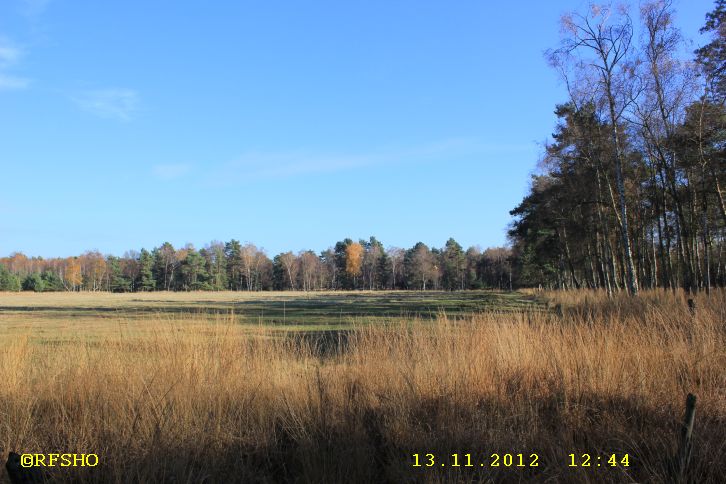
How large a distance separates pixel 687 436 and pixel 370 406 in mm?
2809

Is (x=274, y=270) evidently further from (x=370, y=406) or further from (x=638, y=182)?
(x=370, y=406)

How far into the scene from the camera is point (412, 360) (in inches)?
236

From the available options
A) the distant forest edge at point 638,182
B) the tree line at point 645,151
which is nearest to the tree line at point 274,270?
the distant forest edge at point 638,182

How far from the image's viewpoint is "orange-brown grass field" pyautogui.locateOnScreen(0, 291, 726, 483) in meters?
3.93

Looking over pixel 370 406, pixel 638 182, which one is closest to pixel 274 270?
pixel 638 182

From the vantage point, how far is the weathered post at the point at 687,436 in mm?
3400

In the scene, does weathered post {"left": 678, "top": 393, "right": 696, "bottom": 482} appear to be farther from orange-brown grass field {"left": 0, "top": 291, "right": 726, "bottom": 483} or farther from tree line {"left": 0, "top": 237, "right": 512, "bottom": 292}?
tree line {"left": 0, "top": 237, "right": 512, "bottom": 292}

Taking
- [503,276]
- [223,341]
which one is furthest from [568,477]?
[503,276]

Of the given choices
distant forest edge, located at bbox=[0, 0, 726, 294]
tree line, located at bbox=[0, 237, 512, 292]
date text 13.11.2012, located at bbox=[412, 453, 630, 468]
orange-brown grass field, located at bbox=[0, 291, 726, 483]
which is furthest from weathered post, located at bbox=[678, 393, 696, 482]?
tree line, located at bbox=[0, 237, 512, 292]

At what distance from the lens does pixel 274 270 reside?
12656cm

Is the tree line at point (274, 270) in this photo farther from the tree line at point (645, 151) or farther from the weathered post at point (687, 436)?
the weathered post at point (687, 436)

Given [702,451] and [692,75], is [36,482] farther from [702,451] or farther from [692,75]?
[692,75]

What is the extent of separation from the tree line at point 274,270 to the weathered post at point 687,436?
105501mm

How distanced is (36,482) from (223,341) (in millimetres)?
2987
